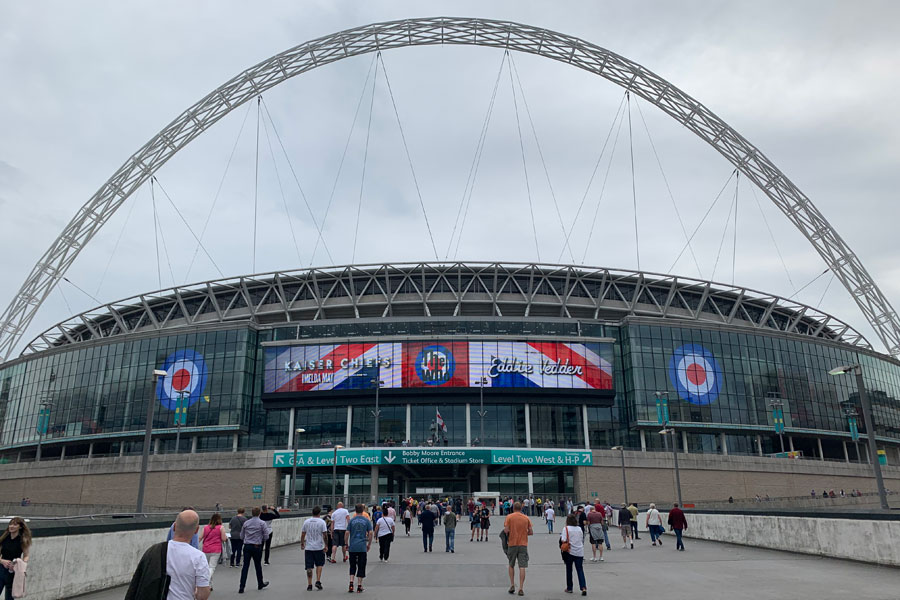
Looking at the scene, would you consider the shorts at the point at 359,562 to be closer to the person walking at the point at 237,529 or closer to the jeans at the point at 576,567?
the jeans at the point at 576,567

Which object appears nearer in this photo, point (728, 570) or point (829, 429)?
point (728, 570)

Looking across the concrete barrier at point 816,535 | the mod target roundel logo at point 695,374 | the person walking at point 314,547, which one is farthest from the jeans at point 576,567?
the mod target roundel logo at point 695,374

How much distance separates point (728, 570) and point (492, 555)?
8.54m

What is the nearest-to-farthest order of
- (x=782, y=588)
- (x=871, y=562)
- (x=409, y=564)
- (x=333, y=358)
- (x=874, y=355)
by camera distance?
1. (x=782, y=588)
2. (x=871, y=562)
3. (x=409, y=564)
4. (x=333, y=358)
5. (x=874, y=355)

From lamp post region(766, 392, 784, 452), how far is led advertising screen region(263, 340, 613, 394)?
18691 millimetres

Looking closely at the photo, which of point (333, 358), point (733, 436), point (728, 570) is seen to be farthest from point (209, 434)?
point (728, 570)

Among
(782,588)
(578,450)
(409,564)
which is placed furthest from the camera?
(578,450)

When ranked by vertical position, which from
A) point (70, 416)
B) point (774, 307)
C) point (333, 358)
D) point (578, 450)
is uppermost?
point (774, 307)

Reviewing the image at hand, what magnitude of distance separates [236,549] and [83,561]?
560 centimetres

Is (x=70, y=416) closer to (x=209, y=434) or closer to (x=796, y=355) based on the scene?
(x=209, y=434)

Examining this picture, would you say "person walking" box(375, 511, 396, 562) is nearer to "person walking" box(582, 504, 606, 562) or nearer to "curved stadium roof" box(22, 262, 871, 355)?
"person walking" box(582, 504, 606, 562)

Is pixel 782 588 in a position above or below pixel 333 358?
below

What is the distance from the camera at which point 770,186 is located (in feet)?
257

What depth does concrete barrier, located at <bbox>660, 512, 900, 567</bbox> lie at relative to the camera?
53.3 ft
